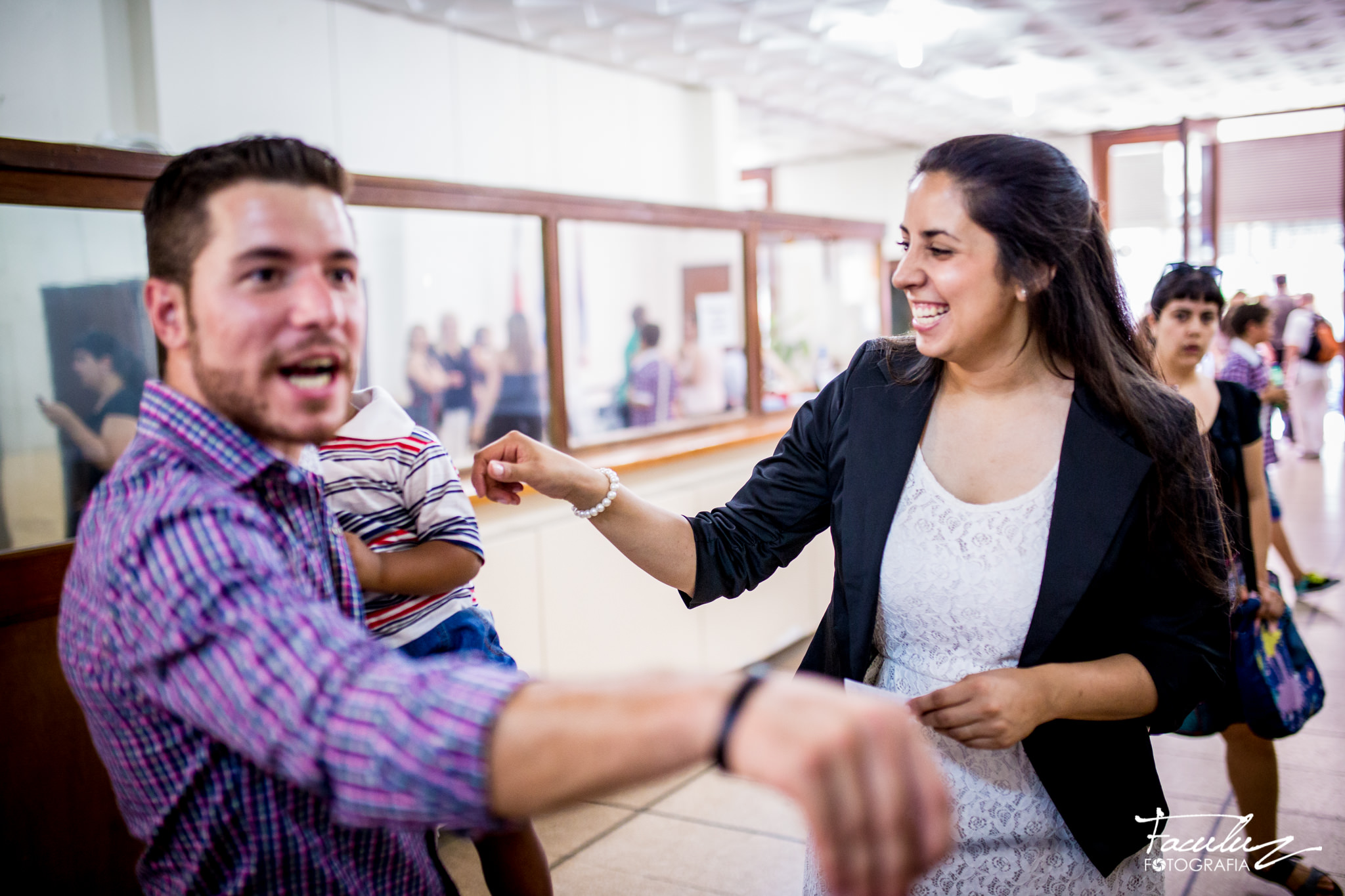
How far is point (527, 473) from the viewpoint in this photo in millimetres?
1645

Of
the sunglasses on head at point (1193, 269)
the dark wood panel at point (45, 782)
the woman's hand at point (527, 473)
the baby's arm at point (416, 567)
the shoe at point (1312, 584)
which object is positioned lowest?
the shoe at point (1312, 584)

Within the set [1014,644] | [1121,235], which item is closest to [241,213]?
[1014,644]

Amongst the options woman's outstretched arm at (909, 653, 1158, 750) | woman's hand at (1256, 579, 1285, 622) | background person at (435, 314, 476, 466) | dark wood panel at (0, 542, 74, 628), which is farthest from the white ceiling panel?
woman's outstretched arm at (909, 653, 1158, 750)

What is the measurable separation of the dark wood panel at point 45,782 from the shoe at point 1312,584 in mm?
5970

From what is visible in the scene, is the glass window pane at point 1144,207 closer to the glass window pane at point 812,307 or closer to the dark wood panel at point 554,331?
the glass window pane at point 812,307

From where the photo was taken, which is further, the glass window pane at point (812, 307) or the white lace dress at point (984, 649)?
the glass window pane at point (812, 307)

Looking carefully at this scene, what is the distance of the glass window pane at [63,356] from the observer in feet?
8.96

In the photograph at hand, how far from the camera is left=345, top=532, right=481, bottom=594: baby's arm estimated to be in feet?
5.67

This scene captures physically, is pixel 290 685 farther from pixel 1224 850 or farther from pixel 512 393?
pixel 512 393

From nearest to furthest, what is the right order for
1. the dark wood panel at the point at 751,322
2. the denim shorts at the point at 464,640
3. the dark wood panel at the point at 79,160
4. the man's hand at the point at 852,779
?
the man's hand at the point at 852,779 → the denim shorts at the point at 464,640 → the dark wood panel at the point at 79,160 → the dark wood panel at the point at 751,322

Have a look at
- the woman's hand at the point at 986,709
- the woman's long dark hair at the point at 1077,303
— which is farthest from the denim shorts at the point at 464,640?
the woman's long dark hair at the point at 1077,303

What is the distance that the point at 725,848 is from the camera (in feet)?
11.4

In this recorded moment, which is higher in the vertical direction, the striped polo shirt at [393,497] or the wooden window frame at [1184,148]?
the wooden window frame at [1184,148]

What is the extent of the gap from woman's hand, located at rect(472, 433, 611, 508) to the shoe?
5.66 meters
